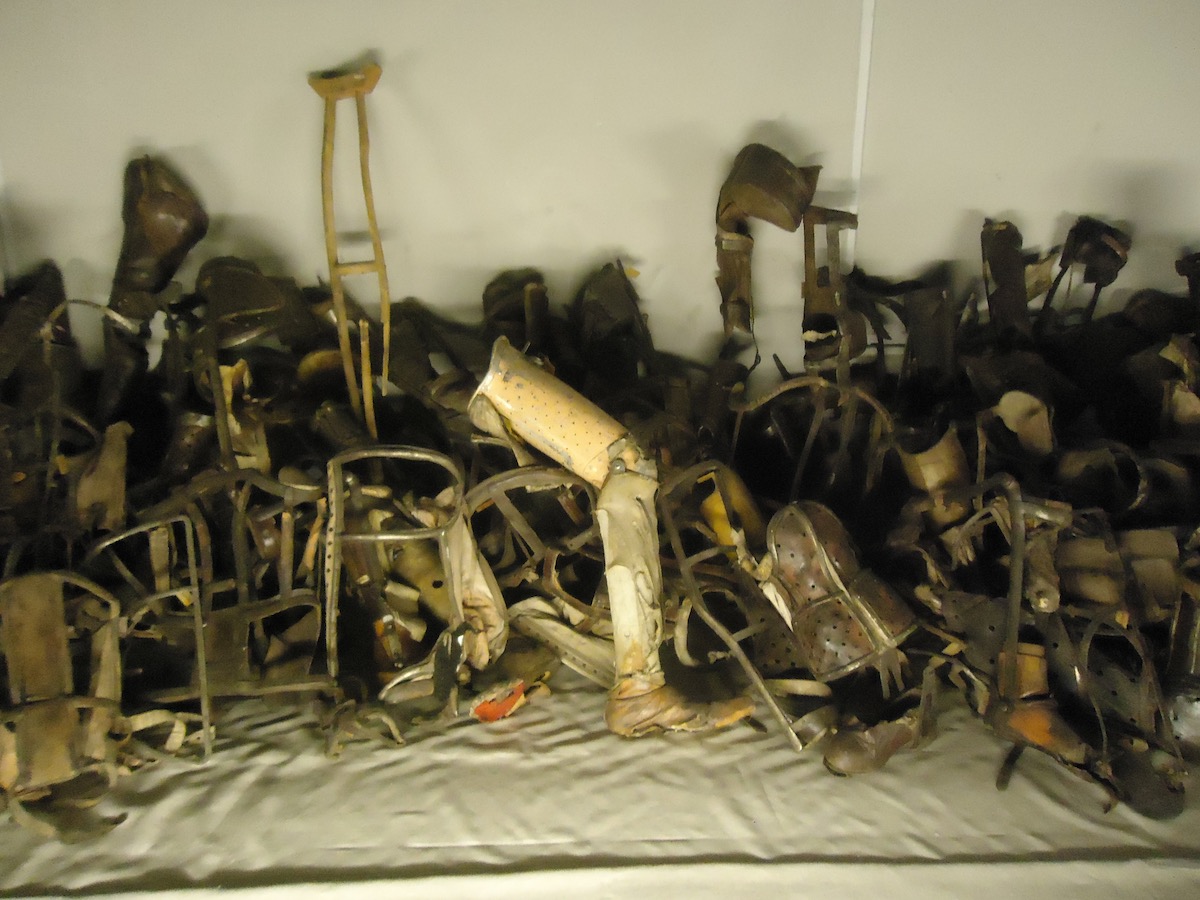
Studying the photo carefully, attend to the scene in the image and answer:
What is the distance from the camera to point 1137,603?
1522 millimetres

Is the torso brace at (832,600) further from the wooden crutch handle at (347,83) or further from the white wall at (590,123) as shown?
the wooden crutch handle at (347,83)

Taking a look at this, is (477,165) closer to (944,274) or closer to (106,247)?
(106,247)

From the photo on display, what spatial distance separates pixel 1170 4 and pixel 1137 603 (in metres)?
1.43

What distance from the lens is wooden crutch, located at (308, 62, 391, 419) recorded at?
1.68 meters

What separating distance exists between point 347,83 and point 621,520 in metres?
1.10

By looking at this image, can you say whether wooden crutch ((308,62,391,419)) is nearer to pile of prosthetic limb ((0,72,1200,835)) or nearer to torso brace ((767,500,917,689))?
pile of prosthetic limb ((0,72,1200,835))

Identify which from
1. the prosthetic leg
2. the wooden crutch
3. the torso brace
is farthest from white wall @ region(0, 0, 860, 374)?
the torso brace

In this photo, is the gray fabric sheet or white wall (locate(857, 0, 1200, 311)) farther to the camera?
white wall (locate(857, 0, 1200, 311))

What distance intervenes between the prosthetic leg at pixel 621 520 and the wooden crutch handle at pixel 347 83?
0.66 meters

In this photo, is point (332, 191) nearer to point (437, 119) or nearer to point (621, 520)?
point (437, 119)

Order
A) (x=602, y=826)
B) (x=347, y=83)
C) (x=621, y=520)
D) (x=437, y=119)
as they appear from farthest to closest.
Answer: (x=437, y=119), (x=347, y=83), (x=621, y=520), (x=602, y=826)

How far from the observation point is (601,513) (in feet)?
5.08

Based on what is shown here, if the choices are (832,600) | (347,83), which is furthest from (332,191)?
(832,600)

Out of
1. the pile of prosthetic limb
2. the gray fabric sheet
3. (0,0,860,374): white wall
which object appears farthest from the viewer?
(0,0,860,374): white wall
